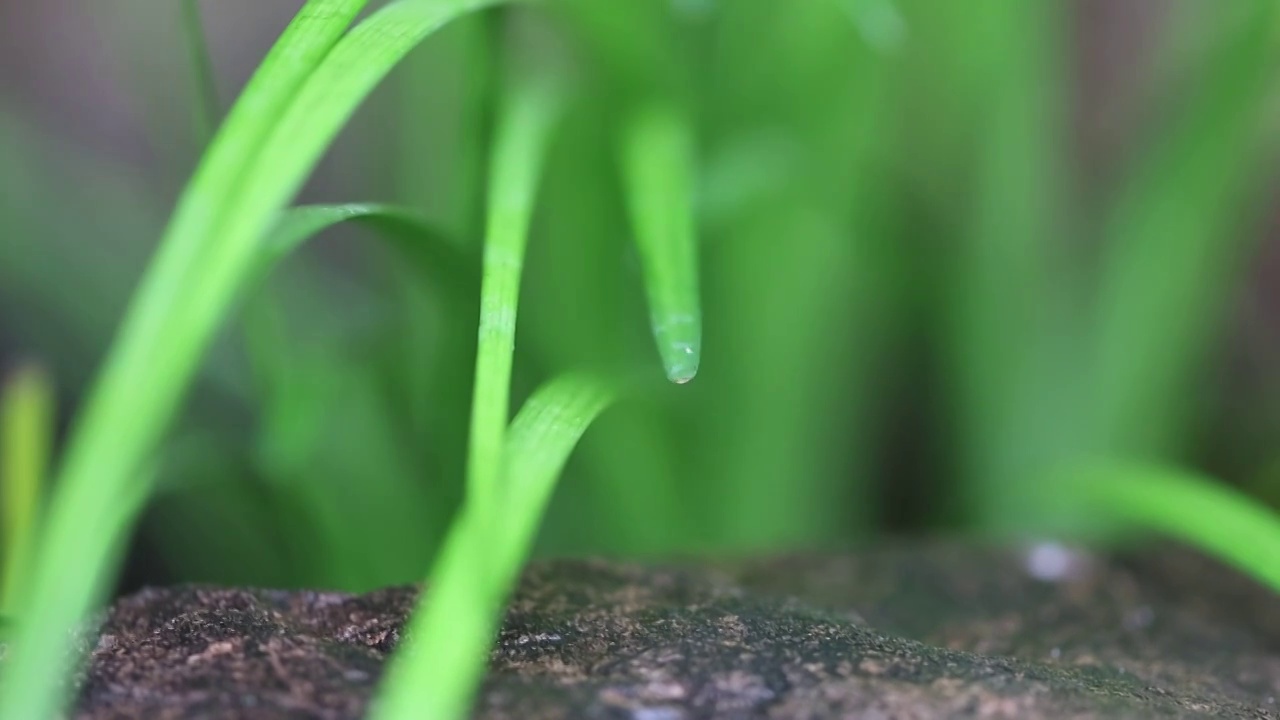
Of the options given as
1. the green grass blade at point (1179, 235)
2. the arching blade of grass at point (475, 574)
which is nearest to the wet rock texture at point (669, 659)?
the arching blade of grass at point (475, 574)

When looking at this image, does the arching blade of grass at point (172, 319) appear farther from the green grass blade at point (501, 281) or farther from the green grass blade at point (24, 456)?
the green grass blade at point (24, 456)

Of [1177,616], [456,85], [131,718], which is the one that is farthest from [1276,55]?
[131,718]

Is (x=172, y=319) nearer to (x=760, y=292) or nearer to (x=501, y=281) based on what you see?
(x=501, y=281)

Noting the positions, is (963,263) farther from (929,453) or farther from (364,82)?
(364,82)

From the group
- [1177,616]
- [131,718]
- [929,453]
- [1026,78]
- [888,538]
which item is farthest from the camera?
[929,453]

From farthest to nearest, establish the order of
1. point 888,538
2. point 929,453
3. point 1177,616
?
point 929,453, point 888,538, point 1177,616

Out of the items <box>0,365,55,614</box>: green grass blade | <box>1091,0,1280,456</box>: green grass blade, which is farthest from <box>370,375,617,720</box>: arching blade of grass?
<box>1091,0,1280,456</box>: green grass blade
